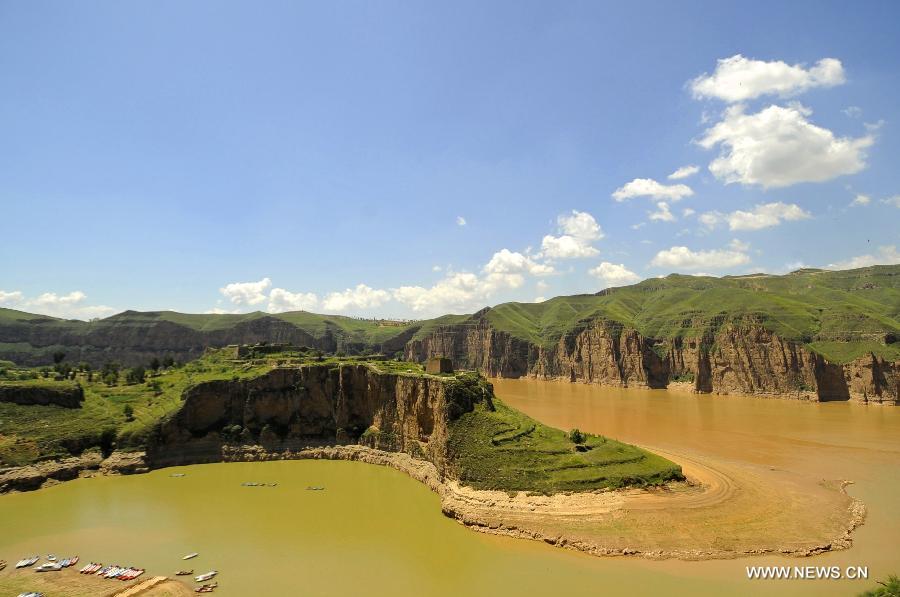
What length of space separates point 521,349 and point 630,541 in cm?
16278

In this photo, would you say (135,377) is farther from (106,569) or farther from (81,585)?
(81,585)

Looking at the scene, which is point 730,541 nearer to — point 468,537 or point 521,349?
point 468,537

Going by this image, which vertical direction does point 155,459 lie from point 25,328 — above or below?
below

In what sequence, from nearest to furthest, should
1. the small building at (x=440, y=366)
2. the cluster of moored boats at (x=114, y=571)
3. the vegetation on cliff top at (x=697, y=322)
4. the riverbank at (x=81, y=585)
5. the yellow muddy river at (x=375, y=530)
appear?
the riverbank at (x=81, y=585), the yellow muddy river at (x=375, y=530), the cluster of moored boats at (x=114, y=571), the small building at (x=440, y=366), the vegetation on cliff top at (x=697, y=322)

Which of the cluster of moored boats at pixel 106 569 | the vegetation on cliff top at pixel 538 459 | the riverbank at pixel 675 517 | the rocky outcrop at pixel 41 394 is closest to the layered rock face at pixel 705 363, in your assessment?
the riverbank at pixel 675 517

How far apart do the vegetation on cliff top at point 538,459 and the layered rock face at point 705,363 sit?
90.5 meters

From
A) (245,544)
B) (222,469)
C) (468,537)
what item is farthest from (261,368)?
(468,537)

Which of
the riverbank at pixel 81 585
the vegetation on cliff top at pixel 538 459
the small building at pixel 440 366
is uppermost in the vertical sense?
the small building at pixel 440 366

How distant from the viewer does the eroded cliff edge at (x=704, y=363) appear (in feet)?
359

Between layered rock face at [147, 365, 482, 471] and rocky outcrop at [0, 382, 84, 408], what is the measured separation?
585 inches

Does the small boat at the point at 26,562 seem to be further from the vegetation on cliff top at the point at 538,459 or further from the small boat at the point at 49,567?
the vegetation on cliff top at the point at 538,459

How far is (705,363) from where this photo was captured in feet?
448

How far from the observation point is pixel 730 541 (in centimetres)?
3434

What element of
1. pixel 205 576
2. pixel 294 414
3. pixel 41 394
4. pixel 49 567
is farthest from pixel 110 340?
pixel 205 576
